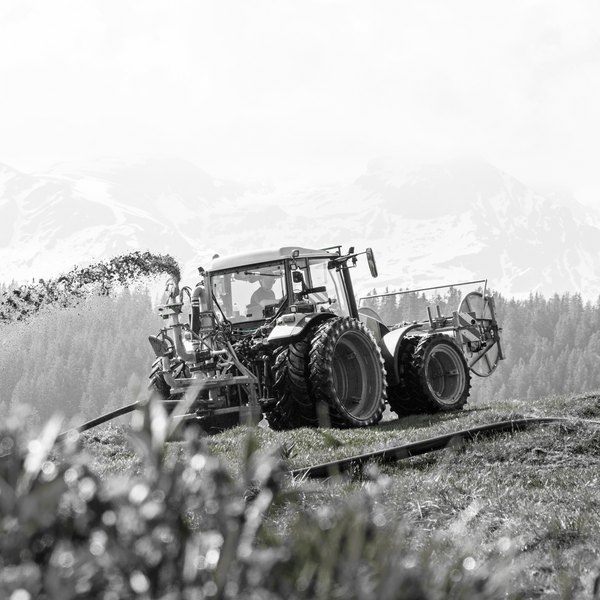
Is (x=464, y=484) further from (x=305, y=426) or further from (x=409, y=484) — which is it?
(x=305, y=426)

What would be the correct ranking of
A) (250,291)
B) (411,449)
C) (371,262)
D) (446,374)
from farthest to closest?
(446,374), (250,291), (371,262), (411,449)

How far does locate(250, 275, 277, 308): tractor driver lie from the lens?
41.1 ft

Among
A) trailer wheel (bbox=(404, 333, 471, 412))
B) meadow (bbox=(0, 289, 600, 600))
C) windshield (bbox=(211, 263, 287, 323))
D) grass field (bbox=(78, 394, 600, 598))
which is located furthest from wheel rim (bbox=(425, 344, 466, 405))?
meadow (bbox=(0, 289, 600, 600))

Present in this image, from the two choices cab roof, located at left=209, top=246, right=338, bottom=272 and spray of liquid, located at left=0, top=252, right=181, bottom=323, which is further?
spray of liquid, located at left=0, top=252, right=181, bottom=323

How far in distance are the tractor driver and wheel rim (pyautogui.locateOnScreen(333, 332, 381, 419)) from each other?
4.06 feet

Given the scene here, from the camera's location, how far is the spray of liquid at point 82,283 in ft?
56.1

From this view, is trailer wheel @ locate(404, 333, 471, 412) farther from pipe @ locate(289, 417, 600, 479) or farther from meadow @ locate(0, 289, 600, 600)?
pipe @ locate(289, 417, 600, 479)

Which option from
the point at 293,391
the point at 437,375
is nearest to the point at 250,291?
the point at 293,391

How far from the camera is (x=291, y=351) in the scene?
36.5ft

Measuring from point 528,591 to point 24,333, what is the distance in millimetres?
Answer: 117248

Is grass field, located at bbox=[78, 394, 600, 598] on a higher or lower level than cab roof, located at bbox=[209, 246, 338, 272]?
lower

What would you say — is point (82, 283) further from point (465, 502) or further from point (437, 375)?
point (465, 502)

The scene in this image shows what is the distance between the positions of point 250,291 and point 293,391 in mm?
2273

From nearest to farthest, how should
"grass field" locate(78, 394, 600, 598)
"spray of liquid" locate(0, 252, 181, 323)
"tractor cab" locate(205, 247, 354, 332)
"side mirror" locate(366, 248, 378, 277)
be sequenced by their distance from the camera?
"grass field" locate(78, 394, 600, 598), "side mirror" locate(366, 248, 378, 277), "tractor cab" locate(205, 247, 354, 332), "spray of liquid" locate(0, 252, 181, 323)
